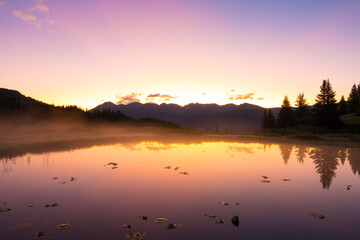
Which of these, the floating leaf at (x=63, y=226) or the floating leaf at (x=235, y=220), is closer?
the floating leaf at (x=63, y=226)

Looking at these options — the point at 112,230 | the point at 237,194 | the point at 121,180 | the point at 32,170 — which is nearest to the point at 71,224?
the point at 112,230

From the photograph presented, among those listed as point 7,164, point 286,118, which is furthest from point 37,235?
point 286,118

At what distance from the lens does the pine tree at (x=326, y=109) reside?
60125mm

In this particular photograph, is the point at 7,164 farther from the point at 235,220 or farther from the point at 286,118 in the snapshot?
the point at 286,118

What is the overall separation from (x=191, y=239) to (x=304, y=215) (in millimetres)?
5850

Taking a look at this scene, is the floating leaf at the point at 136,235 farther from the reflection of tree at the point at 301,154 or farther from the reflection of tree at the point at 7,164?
the reflection of tree at the point at 301,154

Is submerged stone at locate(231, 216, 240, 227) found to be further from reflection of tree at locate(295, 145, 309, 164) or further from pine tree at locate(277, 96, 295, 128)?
pine tree at locate(277, 96, 295, 128)

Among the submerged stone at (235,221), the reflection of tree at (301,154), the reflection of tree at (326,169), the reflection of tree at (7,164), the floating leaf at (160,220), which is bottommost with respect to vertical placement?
the floating leaf at (160,220)

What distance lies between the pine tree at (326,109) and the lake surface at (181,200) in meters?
46.7

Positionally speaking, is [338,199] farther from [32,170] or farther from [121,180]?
[32,170]

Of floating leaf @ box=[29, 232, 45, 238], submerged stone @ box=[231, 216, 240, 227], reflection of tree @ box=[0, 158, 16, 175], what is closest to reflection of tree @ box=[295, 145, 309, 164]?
submerged stone @ box=[231, 216, 240, 227]

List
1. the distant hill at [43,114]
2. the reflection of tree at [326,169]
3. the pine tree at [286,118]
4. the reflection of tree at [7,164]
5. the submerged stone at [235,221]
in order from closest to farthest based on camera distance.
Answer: the submerged stone at [235,221]
the reflection of tree at [326,169]
the reflection of tree at [7,164]
the pine tree at [286,118]
the distant hill at [43,114]

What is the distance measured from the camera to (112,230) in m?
8.52

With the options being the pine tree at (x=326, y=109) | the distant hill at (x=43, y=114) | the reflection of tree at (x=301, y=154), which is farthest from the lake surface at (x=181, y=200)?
the distant hill at (x=43, y=114)
